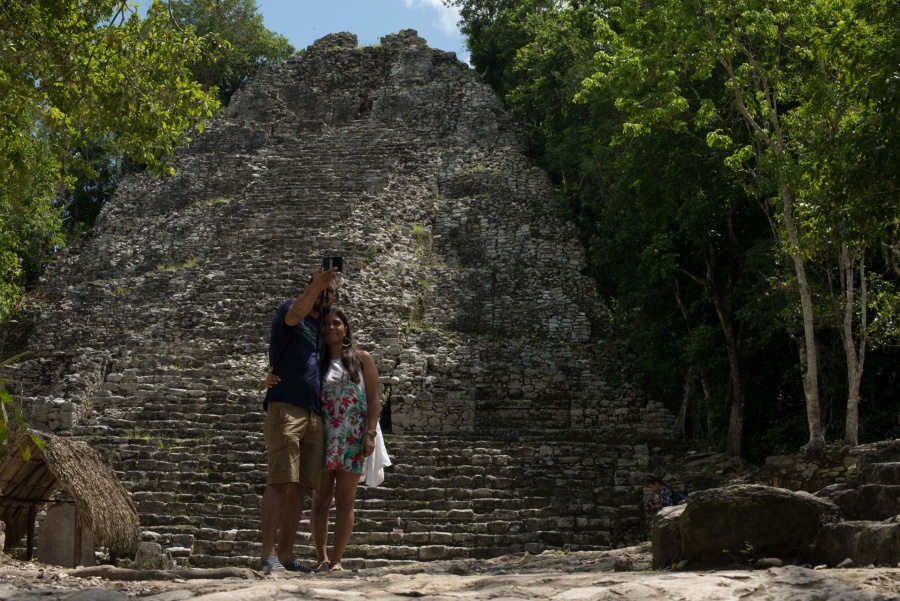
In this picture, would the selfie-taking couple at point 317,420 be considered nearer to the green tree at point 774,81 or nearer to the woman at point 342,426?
the woman at point 342,426

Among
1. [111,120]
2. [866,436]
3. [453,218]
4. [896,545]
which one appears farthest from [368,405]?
[453,218]

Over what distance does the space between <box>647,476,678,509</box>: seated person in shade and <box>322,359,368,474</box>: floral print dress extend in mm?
5198

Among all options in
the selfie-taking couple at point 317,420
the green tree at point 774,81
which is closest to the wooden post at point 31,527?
the selfie-taking couple at point 317,420

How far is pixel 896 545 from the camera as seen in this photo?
4.36m

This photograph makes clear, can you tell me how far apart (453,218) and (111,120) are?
1312cm

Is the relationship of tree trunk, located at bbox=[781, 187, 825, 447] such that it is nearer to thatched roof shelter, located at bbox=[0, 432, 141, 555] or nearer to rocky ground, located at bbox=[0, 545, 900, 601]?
thatched roof shelter, located at bbox=[0, 432, 141, 555]

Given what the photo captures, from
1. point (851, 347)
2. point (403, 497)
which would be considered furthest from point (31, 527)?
point (851, 347)

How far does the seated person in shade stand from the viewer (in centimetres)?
1063

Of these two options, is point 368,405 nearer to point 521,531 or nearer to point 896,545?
point 896,545

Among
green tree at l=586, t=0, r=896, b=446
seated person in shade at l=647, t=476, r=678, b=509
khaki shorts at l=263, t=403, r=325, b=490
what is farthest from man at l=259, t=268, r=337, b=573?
seated person in shade at l=647, t=476, r=678, b=509

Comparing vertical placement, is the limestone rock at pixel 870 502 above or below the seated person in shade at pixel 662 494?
above

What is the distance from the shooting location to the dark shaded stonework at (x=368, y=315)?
12242 mm

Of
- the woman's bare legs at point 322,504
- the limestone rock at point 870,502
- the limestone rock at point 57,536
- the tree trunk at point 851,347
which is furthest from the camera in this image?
the tree trunk at point 851,347

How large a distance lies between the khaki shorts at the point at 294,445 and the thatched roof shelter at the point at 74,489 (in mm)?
3368
